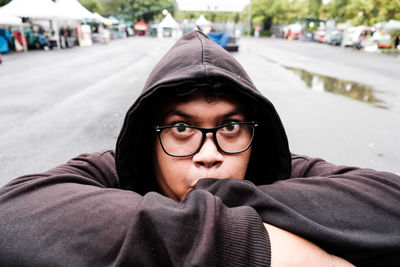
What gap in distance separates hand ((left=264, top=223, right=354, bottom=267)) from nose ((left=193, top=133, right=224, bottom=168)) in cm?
40

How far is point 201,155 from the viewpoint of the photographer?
128 centimetres

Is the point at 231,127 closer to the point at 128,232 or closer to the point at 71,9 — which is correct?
the point at 128,232

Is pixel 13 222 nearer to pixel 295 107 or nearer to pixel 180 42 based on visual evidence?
pixel 180 42

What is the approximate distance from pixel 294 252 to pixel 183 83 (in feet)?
2.48

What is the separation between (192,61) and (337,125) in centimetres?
466

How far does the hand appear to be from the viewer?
2.89ft

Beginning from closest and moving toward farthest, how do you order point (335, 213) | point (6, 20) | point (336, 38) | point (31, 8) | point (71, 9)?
point (335, 213)
point (6, 20)
point (31, 8)
point (71, 9)
point (336, 38)

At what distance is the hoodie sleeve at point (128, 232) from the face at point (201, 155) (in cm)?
33

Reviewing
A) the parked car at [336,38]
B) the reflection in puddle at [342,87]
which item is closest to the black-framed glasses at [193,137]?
the reflection in puddle at [342,87]

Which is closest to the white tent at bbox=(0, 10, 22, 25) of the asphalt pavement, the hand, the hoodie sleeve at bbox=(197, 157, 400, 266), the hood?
the asphalt pavement

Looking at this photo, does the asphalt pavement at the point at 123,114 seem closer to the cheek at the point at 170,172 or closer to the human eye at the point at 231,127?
the cheek at the point at 170,172

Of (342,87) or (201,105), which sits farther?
(342,87)

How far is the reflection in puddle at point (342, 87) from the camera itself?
7482mm

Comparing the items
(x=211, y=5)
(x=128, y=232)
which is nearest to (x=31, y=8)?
(x=211, y=5)
